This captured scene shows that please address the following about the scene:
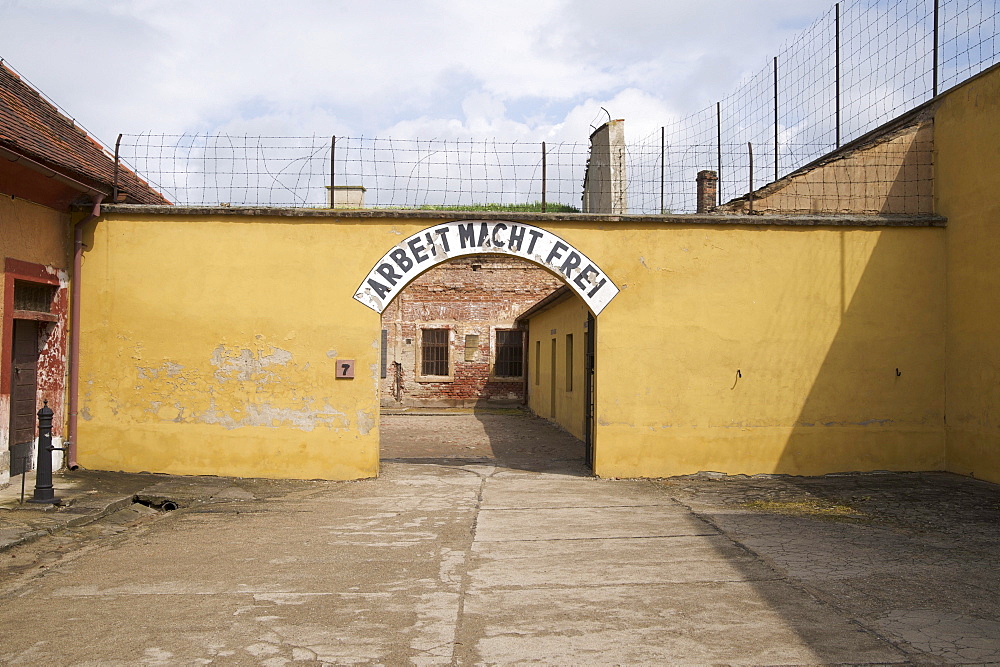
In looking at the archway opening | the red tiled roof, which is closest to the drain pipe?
the red tiled roof

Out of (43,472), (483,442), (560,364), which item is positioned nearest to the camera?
(43,472)

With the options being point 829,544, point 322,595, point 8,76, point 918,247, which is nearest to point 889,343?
point 918,247

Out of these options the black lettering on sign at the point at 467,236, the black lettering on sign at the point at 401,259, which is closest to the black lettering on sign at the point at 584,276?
the black lettering on sign at the point at 467,236

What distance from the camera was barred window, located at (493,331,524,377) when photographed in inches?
1035

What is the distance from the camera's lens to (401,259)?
395 inches

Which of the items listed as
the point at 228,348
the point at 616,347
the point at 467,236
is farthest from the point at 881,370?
the point at 228,348

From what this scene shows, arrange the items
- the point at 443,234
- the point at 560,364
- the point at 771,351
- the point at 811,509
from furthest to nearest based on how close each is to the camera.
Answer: the point at 560,364
the point at 771,351
the point at 443,234
the point at 811,509

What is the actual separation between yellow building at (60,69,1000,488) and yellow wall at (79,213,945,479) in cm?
2

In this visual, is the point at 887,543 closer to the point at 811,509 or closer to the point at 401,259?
the point at 811,509

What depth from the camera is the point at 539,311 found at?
22.0 meters

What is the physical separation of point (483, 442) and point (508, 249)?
6.27 m

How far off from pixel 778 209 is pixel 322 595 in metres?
9.11

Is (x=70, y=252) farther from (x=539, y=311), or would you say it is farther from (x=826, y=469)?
(x=539, y=311)

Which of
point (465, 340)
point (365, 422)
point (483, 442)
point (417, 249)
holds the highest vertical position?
point (417, 249)
